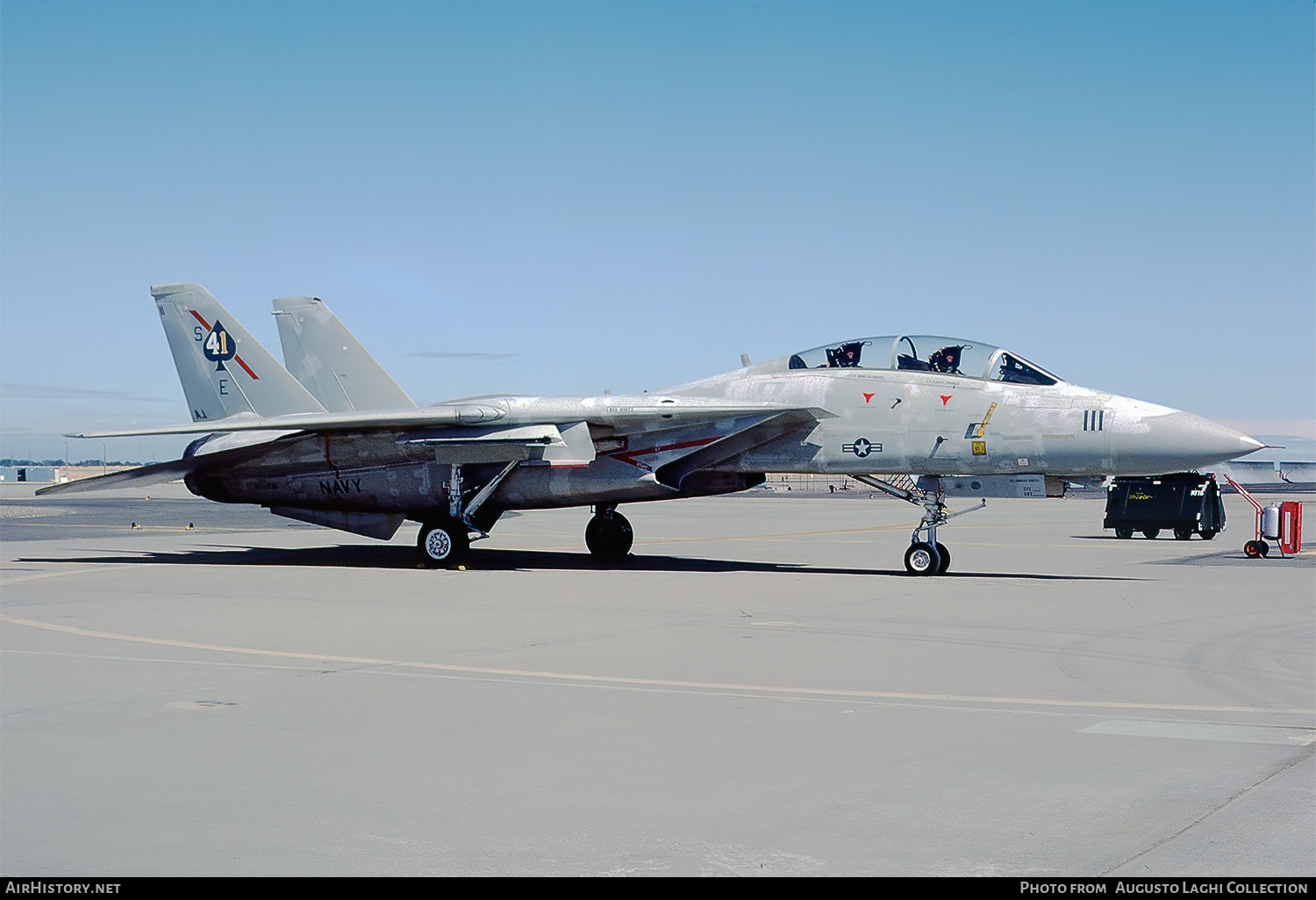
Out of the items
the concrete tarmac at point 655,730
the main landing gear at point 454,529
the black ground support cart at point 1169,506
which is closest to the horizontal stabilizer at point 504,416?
the main landing gear at point 454,529

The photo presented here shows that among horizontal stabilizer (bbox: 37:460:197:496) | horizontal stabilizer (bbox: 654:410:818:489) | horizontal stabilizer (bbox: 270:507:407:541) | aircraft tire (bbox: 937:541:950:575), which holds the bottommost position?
aircraft tire (bbox: 937:541:950:575)

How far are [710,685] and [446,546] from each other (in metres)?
11.0

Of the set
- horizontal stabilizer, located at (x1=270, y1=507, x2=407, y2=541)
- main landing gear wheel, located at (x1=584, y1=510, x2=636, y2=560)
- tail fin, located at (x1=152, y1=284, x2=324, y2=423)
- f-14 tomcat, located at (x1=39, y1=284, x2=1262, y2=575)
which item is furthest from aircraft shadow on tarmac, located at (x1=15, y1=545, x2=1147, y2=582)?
tail fin, located at (x1=152, y1=284, x2=324, y2=423)

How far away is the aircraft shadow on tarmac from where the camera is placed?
17.5 meters

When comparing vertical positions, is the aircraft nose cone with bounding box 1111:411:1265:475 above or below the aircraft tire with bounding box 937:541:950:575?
above

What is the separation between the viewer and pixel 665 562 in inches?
766

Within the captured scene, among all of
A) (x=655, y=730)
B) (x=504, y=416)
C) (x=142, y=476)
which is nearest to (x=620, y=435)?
(x=504, y=416)

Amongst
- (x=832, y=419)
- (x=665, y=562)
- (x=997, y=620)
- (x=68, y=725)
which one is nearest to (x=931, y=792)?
(x=68, y=725)

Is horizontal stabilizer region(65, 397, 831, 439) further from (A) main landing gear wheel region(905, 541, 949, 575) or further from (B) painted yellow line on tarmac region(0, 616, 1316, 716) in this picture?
(B) painted yellow line on tarmac region(0, 616, 1316, 716)

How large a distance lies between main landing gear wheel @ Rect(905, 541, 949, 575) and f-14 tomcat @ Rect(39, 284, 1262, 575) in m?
0.03

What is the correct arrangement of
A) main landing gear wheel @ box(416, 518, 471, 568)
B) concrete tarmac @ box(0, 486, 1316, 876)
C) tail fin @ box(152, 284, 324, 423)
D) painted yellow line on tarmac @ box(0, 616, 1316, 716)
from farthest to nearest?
tail fin @ box(152, 284, 324, 423) → main landing gear wheel @ box(416, 518, 471, 568) → painted yellow line on tarmac @ box(0, 616, 1316, 716) → concrete tarmac @ box(0, 486, 1316, 876)

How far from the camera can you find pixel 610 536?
19938 millimetres

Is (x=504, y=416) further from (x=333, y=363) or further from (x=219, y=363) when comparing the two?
(x=219, y=363)

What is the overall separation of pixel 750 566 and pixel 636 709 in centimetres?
1139
